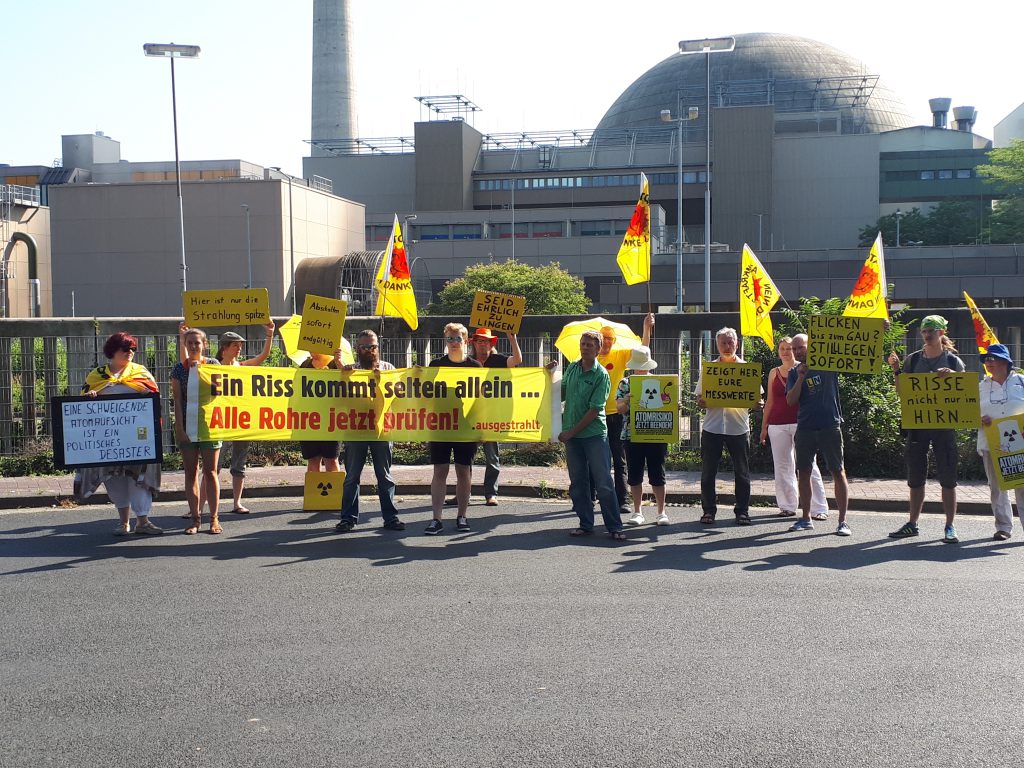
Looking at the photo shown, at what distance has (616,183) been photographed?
9750cm

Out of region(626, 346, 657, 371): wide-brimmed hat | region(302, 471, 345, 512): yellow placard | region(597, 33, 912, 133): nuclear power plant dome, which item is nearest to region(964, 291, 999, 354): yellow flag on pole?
region(626, 346, 657, 371): wide-brimmed hat

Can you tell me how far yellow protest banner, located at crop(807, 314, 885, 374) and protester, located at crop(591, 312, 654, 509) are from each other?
5.96ft

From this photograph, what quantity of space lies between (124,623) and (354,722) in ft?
7.81

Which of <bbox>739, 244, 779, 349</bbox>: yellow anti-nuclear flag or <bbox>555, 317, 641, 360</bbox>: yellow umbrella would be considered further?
<bbox>739, 244, 779, 349</bbox>: yellow anti-nuclear flag

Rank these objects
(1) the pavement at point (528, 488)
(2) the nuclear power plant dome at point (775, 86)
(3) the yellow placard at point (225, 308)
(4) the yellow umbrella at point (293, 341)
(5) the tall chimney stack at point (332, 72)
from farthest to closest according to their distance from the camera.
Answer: (5) the tall chimney stack at point (332, 72) → (2) the nuclear power plant dome at point (775, 86) → (4) the yellow umbrella at point (293, 341) → (3) the yellow placard at point (225, 308) → (1) the pavement at point (528, 488)

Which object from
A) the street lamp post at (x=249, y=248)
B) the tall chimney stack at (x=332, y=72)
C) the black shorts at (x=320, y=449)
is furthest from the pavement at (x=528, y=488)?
→ the tall chimney stack at (x=332, y=72)

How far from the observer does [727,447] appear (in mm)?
10453

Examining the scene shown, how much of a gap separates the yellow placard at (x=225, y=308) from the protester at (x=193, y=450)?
1.49m

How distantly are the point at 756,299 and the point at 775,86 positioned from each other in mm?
107781

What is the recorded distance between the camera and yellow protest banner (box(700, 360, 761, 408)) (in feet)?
34.1

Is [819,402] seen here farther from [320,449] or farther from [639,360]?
[320,449]

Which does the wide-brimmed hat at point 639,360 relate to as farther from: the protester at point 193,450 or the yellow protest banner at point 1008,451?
the protester at point 193,450

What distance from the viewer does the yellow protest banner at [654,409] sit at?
10336 millimetres

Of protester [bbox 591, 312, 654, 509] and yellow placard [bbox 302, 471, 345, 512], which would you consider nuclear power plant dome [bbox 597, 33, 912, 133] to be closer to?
protester [bbox 591, 312, 654, 509]
